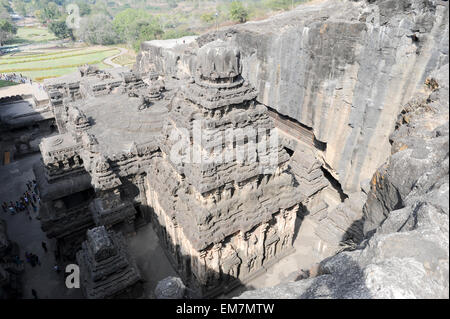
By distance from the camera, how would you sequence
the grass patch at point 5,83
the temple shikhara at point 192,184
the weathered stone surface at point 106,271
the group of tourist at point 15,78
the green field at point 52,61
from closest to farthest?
1. the temple shikhara at point 192,184
2. the weathered stone surface at point 106,271
3. the grass patch at point 5,83
4. the group of tourist at point 15,78
5. the green field at point 52,61

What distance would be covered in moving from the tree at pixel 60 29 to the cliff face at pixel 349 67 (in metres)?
84.1

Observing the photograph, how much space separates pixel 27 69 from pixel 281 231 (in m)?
64.2

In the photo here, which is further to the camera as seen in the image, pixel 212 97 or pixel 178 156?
pixel 178 156

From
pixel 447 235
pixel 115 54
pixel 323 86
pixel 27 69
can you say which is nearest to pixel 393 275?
pixel 447 235

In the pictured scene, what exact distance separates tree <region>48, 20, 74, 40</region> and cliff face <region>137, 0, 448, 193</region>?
276 feet

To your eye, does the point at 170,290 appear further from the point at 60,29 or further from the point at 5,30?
the point at 5,30

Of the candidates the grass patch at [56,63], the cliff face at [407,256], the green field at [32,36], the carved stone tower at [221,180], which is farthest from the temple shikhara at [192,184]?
the green field at [32,36]

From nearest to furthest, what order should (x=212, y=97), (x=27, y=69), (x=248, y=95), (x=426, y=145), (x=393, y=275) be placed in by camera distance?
1. (x=393, y=275)
2. (x=426, y=145)
3. (x=212, y=97)
4. (x=248, y=95)
5. (x=27, y=69)

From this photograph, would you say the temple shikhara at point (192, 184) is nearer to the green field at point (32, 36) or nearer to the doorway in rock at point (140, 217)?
the doorway in rock at point (140, 217)

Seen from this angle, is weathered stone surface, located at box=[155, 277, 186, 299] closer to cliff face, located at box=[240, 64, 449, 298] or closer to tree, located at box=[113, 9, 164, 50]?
cliff face, located at box=[240, 64, 449, 298]

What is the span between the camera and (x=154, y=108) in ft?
66.1

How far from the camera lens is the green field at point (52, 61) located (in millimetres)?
56438

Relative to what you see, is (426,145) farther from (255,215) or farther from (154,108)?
(154,108)

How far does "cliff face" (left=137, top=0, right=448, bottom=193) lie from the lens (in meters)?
13.8
